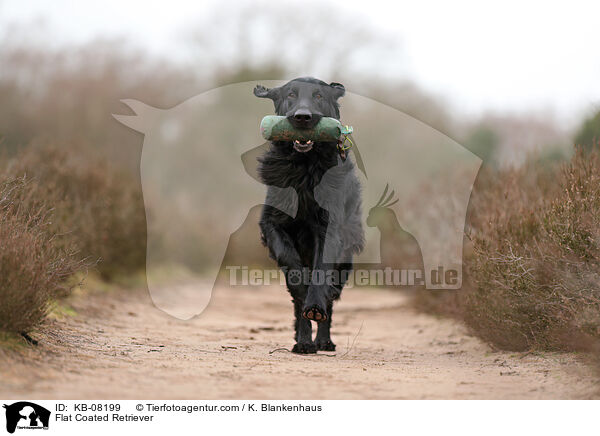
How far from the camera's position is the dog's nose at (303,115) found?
5337 mm

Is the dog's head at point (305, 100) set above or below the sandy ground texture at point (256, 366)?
above

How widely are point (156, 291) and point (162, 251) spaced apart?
3.62m

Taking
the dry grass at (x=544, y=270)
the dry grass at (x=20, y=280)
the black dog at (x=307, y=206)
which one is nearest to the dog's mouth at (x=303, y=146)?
the black dog at (x=307, y=206)

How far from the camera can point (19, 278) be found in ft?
13.7


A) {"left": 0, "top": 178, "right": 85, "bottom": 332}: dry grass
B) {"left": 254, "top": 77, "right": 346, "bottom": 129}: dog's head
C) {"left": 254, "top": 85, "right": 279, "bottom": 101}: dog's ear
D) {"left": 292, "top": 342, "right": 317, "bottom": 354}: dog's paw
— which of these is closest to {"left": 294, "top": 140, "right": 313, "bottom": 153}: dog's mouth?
{"left": 254, "top": 77, "right": 346, "bottom": 129}: dog's head

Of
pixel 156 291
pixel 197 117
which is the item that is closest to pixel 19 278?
pixel 156 291

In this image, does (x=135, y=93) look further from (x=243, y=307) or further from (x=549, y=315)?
(x=549, y=315)

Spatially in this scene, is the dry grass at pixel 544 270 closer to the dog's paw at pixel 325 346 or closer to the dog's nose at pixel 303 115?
the dog's paw at pixel 325 346

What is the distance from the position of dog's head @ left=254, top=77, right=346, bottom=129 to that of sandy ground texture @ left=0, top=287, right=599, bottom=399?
1938 mm

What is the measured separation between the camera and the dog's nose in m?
5.34

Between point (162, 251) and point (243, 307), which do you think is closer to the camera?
point (243, 307)

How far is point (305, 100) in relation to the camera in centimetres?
568
